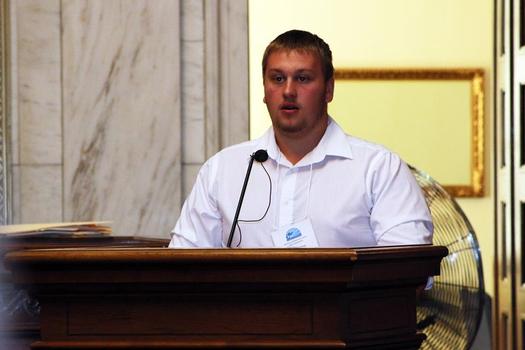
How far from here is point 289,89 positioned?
354cm

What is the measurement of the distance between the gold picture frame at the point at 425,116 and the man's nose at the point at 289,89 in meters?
5.38

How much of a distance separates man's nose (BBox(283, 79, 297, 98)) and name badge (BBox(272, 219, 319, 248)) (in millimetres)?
406

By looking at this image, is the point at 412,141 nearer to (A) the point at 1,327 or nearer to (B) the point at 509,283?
(B) the point at 509,283

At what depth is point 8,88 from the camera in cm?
523

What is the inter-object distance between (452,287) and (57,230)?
5.93 feet

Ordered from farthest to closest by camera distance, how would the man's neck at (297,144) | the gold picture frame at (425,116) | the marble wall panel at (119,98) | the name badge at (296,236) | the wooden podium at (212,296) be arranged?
the gold picture frame at (425,116) < the marble wall panel at (119,98) < the man's neck at (297,144) < the name badge at (296,236) < the wooden podium at (212,296)

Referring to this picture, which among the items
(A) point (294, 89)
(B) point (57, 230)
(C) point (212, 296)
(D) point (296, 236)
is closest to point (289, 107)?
(A) point (294, 89)

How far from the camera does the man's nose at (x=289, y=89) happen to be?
3533 mm

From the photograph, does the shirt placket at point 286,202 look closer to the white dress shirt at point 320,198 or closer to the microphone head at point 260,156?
the white dress shirt at point 320,198

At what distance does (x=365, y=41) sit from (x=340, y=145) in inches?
213

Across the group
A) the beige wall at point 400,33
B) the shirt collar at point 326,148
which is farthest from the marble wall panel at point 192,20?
the beige wall at point 400,33

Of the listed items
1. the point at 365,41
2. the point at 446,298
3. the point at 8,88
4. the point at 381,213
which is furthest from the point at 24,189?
the point at 365,41

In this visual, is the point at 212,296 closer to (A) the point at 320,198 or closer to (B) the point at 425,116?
(A) the point at 320,198

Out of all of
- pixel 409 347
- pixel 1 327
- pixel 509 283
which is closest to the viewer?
pixel 409 347
